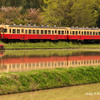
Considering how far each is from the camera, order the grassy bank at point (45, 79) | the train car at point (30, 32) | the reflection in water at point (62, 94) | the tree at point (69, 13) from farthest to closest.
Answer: the tree at point (69, 13) < the train car at point (30, 32) < the grassy bank at point (45, 79) < the reflection in water at point (62, 94)

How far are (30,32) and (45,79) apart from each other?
34.0 meters

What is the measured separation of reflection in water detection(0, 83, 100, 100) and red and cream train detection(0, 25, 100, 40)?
106 feet

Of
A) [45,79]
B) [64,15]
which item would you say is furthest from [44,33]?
[45,79]

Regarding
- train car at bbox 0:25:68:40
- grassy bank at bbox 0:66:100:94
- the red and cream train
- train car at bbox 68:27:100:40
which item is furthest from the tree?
grassy bank at bbox 0:66:100:94

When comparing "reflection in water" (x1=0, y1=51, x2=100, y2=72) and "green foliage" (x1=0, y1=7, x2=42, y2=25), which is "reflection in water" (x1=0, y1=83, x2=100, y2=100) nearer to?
"reflection in water" (x1=0, y1=51, x2=100, y2=72)

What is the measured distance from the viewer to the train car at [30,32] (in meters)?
43.3

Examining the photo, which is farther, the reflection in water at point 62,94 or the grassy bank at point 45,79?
the grassy bank at point 45,79

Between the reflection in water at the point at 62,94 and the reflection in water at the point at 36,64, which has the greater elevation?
the reflection in water at the point at 62,94

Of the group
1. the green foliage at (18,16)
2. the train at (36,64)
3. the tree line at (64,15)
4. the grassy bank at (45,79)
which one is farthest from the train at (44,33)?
the grassy bank at (45,79)

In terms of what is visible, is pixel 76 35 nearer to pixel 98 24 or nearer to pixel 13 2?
pixel 98 24

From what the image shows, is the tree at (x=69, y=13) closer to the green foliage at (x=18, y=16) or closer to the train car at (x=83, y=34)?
the green foliage at (x=18, y=16)

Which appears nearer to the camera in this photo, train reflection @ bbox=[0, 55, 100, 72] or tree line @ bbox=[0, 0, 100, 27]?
train reflection @ bbox=[0, 55, 100, 72]

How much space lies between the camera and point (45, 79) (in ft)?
40.4

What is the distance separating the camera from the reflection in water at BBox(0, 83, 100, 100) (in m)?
10.3
